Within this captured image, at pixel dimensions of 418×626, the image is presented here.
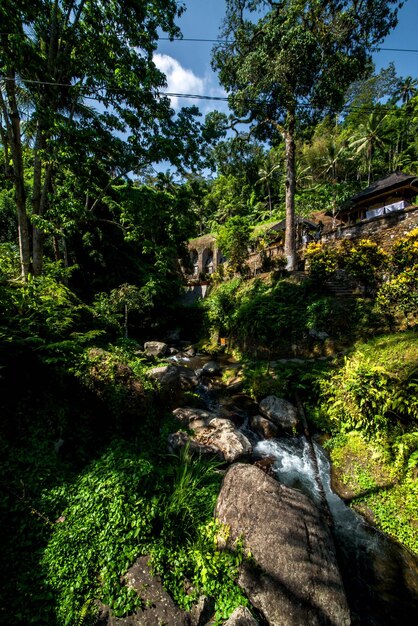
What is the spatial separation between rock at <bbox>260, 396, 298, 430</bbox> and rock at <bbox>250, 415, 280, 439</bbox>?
0.18 metres

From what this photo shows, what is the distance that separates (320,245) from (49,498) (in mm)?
14227

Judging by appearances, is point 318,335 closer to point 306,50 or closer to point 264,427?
point 264,427

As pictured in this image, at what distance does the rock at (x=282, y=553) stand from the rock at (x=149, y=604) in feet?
2.68

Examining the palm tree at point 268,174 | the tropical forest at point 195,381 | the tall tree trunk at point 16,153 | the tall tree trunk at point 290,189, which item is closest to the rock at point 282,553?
the tropical forest at point 195,381

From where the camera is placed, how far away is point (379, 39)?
1095 cm

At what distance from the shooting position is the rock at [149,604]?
2.20 meters

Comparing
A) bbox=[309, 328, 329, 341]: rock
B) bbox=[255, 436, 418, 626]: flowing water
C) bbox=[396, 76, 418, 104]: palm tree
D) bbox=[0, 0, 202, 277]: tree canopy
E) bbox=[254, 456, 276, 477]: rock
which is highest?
bbox=[396, 76, 418, 104]: palm tree

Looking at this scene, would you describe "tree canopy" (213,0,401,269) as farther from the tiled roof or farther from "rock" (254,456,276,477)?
"rock" (254,456,276,477)

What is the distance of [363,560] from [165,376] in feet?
16.5

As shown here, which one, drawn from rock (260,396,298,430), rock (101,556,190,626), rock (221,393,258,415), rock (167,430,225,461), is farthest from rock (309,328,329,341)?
rock (101,556,190,626)

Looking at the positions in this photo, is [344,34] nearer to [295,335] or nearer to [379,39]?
[379,39]

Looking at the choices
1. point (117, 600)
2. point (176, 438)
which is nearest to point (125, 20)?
point (176, 438)

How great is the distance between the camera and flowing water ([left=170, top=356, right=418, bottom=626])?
3041 mm

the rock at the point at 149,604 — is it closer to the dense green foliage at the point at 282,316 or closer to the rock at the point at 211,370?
the rock at the point at 211,370
